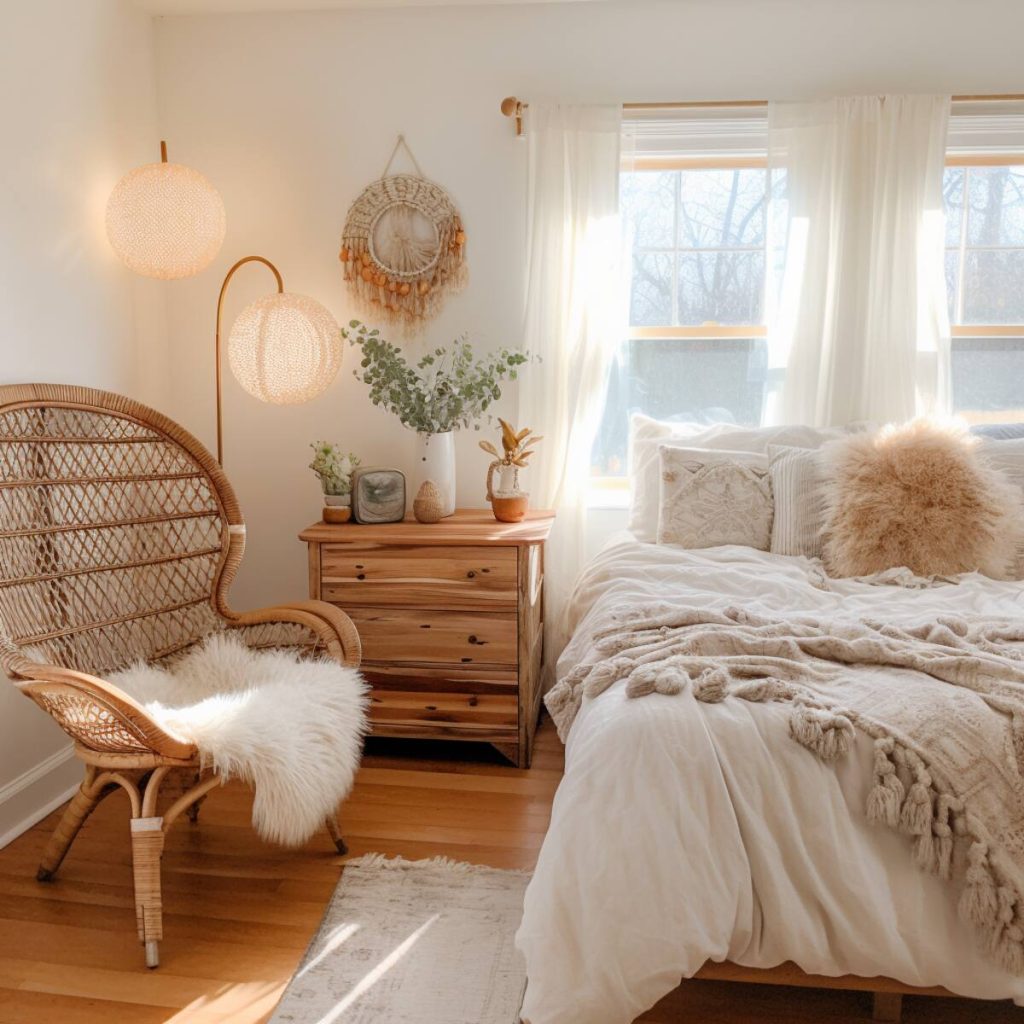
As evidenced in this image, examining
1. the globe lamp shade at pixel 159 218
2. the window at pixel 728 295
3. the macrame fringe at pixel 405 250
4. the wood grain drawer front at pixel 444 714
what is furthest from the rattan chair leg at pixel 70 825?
the window at pixel 728 295

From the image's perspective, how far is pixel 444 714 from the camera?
9.64 feet

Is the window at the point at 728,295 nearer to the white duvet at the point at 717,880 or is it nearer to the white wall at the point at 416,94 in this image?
the white wall at the point at 416,94

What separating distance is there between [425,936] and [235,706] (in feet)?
2.14

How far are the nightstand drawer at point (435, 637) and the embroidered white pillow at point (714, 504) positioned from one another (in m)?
0.58

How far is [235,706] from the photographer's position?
6.88 feet

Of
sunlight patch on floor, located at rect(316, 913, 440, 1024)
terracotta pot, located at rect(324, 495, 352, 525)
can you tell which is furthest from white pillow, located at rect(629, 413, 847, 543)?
sunlight patch on floor, located at rect(316, 913, 440, 1024)

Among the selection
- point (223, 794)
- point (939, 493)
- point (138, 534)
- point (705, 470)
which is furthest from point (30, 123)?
point (939, 493)

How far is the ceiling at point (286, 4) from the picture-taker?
3160 millimetres

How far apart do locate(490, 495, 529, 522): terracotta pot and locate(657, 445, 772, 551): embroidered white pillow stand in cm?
45

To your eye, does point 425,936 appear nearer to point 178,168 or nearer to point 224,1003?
point 224,1003

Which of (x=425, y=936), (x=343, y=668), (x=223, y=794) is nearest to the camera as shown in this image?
(x=425, y=936)

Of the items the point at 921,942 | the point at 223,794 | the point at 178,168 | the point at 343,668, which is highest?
the point at 178,168

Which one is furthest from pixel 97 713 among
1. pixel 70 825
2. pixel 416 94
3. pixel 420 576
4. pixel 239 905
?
pixel 416 94

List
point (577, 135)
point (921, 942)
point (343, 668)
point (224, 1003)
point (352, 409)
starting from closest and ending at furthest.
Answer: point (921, 942)
point (224, 1003)
point (343, 668)
point (577, 135)
point (352, 409)
